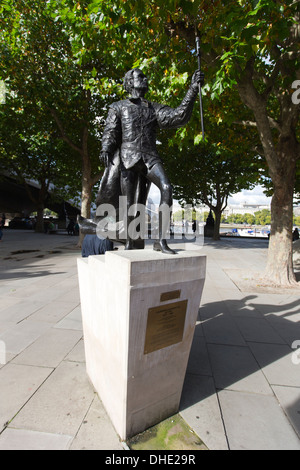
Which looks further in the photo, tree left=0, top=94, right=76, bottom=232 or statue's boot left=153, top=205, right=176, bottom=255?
Answer: tree left=0, top=94, right=76, bottom=232

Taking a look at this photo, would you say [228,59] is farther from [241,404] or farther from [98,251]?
[241,404]

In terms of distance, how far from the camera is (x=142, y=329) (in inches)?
72.4

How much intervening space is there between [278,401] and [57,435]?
1.93m

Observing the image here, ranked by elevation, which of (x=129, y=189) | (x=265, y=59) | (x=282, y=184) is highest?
(x=265, y=59)

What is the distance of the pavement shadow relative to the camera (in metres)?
2.47

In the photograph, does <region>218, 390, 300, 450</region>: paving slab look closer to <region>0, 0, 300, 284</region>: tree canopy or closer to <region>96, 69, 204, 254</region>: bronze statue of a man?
<region>96, 69, 204, 254</region>: bronze statue of a man

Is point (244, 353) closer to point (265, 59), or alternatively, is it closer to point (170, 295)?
point (170, 295)

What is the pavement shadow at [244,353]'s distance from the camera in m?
2.47

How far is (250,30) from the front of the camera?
3721 mm

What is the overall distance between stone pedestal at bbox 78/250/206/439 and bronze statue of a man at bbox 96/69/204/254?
829 mm

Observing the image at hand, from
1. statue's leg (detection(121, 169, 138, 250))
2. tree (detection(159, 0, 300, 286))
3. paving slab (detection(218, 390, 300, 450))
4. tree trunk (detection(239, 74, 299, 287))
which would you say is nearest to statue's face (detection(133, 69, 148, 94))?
statue's leg (detection(121, 169, 138, 250))

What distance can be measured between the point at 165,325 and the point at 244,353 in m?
1.81

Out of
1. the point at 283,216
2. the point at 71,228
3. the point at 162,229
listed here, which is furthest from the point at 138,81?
the point at 71,228

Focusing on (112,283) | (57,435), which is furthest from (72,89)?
(57,435)
